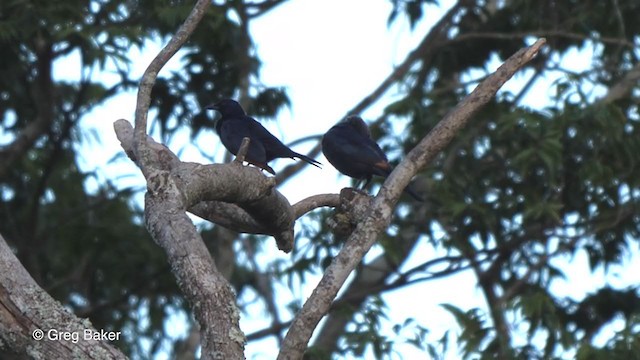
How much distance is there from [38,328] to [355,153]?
175 inches

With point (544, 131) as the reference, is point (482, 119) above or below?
above

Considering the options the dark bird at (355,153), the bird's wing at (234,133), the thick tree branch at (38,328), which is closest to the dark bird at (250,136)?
the bird's wing at (234,133)

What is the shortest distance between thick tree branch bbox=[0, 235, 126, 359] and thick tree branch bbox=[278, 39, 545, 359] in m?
0.65

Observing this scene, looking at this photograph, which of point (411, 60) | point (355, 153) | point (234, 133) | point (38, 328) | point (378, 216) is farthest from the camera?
point (411, 60)

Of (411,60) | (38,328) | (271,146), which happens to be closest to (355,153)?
(271,146)

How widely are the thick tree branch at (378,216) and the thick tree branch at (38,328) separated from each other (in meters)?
0.65

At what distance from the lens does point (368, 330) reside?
9.19 metres

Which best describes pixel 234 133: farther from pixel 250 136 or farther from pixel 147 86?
pixel 147 86

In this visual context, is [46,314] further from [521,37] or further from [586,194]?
[521,37]

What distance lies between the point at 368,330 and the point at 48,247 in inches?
134

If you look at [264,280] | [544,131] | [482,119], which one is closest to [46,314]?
[544,131]

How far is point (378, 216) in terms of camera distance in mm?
4863

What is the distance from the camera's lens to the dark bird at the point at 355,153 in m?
8.20

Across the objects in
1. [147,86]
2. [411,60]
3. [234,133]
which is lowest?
[147,86]
